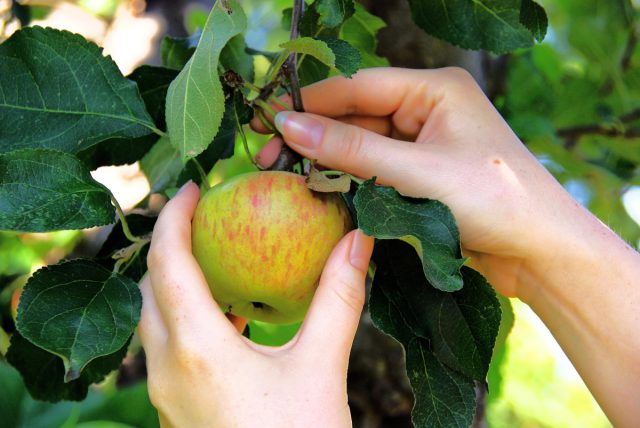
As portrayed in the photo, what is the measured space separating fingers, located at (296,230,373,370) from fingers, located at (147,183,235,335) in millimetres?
77

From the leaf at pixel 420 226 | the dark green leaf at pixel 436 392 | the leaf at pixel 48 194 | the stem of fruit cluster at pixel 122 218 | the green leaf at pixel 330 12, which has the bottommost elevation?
the dark green leaf at pixel 436 392

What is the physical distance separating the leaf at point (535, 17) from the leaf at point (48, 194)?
499 millimetres

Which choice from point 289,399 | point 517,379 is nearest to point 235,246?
point 289,399

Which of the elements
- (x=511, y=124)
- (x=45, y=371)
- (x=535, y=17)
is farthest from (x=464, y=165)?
(x=511, y=124)

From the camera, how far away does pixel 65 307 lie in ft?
2.28

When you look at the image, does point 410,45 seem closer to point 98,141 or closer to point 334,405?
point 98,141

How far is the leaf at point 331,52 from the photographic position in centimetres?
67

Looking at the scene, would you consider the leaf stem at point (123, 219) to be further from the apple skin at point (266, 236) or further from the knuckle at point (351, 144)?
the knuckle at point (351, 144)

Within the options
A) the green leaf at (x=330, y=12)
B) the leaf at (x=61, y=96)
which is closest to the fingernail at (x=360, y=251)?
the green leaf at (x=330, y=12)

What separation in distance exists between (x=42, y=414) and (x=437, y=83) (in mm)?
1070

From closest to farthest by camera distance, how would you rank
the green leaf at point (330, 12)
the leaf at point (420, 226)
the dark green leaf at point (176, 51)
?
the leaf at point (420, 226)
the green leaf at point (330, 12)
the dark green leaf at point (176, 51)

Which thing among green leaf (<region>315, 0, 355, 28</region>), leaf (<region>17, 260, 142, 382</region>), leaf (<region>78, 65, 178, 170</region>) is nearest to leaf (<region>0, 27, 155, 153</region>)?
leaf (<region>78, 65, 178, 170</region>)

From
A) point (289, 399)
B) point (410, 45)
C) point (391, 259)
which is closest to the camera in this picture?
point (289, 399)

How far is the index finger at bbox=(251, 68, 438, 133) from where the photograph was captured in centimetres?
92
